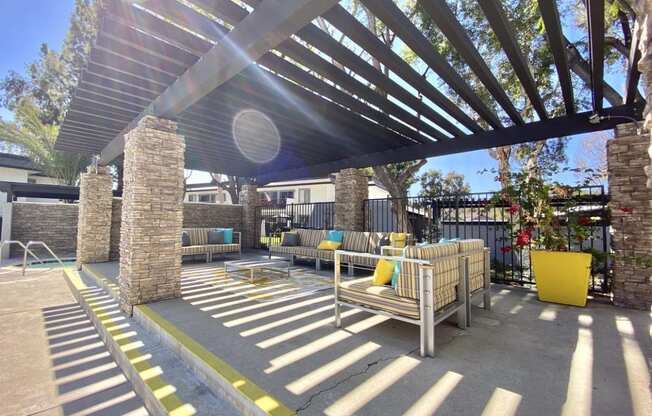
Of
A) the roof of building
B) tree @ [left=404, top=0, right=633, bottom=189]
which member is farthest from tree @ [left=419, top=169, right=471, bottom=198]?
the roof of building

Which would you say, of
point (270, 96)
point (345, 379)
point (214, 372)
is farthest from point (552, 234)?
point (214, 372)

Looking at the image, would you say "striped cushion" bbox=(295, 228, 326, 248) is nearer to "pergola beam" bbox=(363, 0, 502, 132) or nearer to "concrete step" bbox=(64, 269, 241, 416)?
"concrete step" bbox=(64, 269, 241, 416)

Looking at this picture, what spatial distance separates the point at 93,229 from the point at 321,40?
841 centimetres

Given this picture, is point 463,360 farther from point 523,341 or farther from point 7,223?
point 7,223

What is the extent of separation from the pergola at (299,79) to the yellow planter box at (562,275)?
91.9 inches

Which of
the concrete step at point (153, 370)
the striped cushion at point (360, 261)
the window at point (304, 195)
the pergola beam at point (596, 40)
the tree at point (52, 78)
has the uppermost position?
the tree at point (52, 78)

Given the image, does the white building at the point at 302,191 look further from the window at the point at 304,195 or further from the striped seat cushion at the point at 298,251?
the striped seat cushion at the point at 298,251

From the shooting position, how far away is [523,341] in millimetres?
3084

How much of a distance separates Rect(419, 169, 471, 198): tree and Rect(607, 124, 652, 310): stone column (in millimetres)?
10550

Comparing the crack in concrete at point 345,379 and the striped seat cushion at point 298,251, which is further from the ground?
the striped seat cushion at point 298,251

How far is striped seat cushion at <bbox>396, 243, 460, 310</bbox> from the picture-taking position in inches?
114

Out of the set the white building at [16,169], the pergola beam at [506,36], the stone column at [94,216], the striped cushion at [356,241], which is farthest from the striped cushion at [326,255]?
the white building at [16,169]

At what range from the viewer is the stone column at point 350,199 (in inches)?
329

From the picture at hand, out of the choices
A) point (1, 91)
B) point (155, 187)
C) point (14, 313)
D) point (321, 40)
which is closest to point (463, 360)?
point (321, 40)
